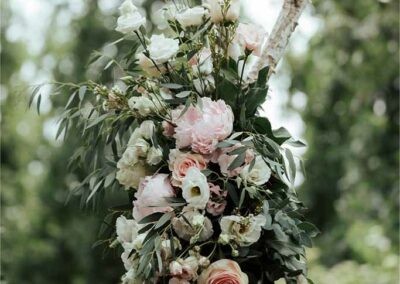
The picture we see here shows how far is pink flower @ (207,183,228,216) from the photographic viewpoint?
1.56 metres

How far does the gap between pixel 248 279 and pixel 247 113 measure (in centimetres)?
37

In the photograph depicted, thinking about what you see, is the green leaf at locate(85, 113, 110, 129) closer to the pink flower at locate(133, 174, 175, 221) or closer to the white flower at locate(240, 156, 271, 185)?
the pink flower at locate(133, 174, 175, 221)

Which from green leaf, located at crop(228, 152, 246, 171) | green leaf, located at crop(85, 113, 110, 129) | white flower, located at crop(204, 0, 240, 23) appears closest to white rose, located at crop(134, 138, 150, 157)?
green leaf, located at crop(85, 113, 110, 129)

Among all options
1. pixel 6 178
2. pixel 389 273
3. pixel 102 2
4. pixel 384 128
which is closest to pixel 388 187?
pixel 384 128

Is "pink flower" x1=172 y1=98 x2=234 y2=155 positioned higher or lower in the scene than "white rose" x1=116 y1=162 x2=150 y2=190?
higher

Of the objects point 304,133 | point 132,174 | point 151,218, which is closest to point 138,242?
point 151,218

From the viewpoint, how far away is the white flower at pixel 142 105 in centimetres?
161

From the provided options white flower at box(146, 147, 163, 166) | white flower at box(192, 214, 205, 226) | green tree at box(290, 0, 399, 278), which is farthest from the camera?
green tree at box(290, 0, 399, 278)

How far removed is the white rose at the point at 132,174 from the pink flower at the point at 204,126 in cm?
11

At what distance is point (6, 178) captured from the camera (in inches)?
409

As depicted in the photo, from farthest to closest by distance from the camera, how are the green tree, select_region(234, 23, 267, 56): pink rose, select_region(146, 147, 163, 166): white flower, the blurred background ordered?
1. the blurred background
2. the green tree
3. select_region(234, 23, 267, 56): pink rose
4. select_region(146, 147, 163, 166): white flower

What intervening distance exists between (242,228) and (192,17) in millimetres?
488

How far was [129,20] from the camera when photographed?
1668mm

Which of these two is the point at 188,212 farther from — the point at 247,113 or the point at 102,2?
the point at 102,2
